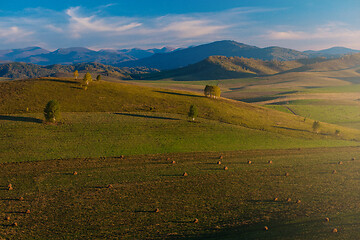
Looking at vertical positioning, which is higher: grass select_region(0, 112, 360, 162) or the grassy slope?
the grassy slope

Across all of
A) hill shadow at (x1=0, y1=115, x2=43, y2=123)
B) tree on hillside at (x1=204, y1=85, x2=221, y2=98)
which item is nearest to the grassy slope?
tree on hillside at (x1=204, y1=85, x2=221, y2=98)

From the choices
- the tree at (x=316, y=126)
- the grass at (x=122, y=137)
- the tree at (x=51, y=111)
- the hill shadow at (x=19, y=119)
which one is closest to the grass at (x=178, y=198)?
the grass at (x=122, y=137)

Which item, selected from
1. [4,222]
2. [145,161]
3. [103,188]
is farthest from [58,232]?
[145,161]

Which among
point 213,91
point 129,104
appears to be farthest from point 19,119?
point 213,91

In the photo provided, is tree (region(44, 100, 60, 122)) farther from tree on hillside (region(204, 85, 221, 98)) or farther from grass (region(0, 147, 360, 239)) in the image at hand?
tree on hillside (region(204, 85, 221, 98))

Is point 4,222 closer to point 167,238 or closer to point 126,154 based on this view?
point 167,238

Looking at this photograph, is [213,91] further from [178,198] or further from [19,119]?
[178,198]
